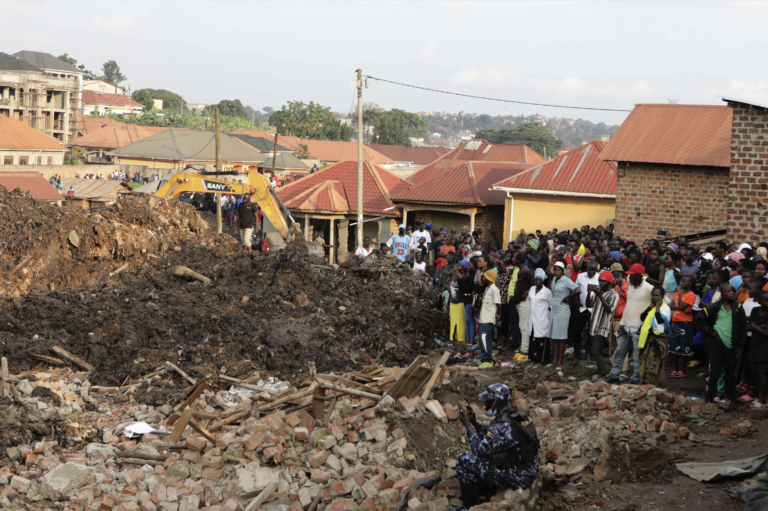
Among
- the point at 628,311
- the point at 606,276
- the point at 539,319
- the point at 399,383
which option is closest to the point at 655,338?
the point at 628,311

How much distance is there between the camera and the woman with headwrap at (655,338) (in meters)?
8.66

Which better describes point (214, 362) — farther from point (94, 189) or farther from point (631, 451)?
point (94, 189)

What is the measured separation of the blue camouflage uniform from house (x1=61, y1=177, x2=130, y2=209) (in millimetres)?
28235

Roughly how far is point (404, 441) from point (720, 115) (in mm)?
15659

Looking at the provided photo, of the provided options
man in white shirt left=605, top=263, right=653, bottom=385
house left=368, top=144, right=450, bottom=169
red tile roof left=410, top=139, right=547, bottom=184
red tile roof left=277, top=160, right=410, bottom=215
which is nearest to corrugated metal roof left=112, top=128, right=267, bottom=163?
red tile roof left=410, top=139, right=547, bottom=184

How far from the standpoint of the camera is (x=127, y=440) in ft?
27.8

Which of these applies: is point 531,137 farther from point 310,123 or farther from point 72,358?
point 72,358

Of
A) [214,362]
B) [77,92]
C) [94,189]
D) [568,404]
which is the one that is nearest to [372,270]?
[214,362]

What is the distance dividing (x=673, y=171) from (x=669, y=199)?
722mm

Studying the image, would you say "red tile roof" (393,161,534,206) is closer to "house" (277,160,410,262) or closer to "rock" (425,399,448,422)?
"house" (277,160,410,262)

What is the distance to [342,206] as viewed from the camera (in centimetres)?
2453

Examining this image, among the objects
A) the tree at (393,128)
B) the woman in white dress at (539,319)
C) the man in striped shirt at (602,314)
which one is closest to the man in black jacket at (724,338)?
the man in striped shirt at (602,314)

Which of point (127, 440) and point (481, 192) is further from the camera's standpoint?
point (481, 192)

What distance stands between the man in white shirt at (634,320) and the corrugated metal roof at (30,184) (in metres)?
25.2
